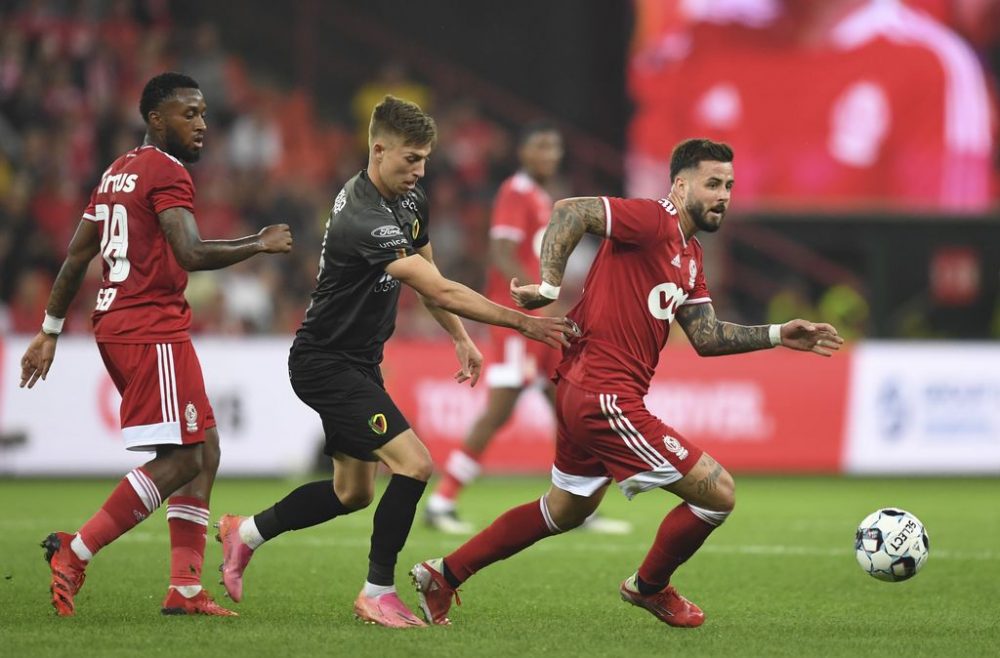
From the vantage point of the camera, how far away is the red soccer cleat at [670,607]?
6.43 m

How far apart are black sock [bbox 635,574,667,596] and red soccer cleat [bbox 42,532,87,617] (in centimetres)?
240

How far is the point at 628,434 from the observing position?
6203 millimetres

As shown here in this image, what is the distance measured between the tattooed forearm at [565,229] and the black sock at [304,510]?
4.98ft

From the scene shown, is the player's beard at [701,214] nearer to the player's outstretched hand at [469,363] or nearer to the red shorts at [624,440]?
the red shorts at [624,440]

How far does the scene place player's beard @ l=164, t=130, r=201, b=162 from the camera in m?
6.66

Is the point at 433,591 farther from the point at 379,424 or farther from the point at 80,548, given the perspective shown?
the point at 80,548

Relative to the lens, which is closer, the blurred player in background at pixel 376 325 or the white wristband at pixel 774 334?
the blurred player in background at pixel 376 325

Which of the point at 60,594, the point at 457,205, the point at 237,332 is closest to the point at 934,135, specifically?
the point at 457,205

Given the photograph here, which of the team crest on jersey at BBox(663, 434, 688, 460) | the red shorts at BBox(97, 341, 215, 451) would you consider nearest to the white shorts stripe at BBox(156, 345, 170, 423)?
the red shorts at BBox(97, 341, 215, 451)

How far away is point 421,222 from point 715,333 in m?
1.39

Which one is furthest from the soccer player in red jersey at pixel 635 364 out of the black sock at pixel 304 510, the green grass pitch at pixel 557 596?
the black sock at pixel 304 510

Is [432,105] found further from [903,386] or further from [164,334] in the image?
[164,334]

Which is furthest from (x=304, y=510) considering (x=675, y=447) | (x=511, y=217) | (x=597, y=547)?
(x=511, y=217)

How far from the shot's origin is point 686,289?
21.3ft
